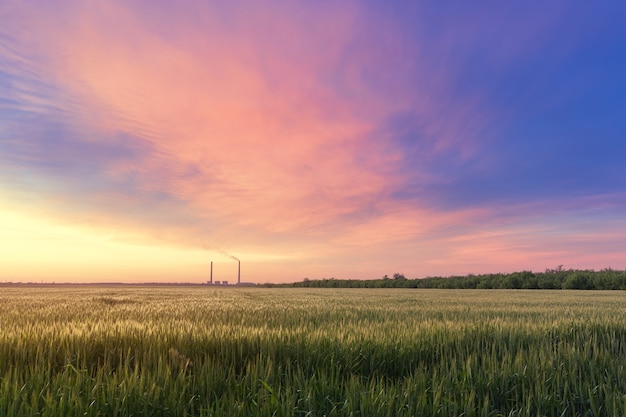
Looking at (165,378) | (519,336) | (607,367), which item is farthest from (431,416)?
(519,336)

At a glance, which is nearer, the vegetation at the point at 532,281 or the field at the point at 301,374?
the field at the point at 301,374

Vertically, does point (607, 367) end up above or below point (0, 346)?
below

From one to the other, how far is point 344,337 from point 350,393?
221 centimetres

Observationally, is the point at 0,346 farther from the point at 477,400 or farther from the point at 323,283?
the point at 323,283

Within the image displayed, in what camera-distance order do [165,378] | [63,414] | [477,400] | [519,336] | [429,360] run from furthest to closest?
[519,336] < [429,360] < [477,400] < [165,378] < [63,414]

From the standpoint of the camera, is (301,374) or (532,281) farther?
(532,281)

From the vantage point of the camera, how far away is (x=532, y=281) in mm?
64375

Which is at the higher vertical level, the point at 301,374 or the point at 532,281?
the point at 301,374

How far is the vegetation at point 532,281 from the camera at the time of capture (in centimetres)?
5712

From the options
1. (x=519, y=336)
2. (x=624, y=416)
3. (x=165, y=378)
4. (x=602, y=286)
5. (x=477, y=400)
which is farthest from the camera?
(x=602, y=286)

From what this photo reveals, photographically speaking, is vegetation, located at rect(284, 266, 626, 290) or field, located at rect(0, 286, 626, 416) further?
vegetation, located at rect(284, 266, 626, 290)

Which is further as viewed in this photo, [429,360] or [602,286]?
[602,286]

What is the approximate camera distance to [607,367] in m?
4.59

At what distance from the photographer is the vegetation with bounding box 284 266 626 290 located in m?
57.1
